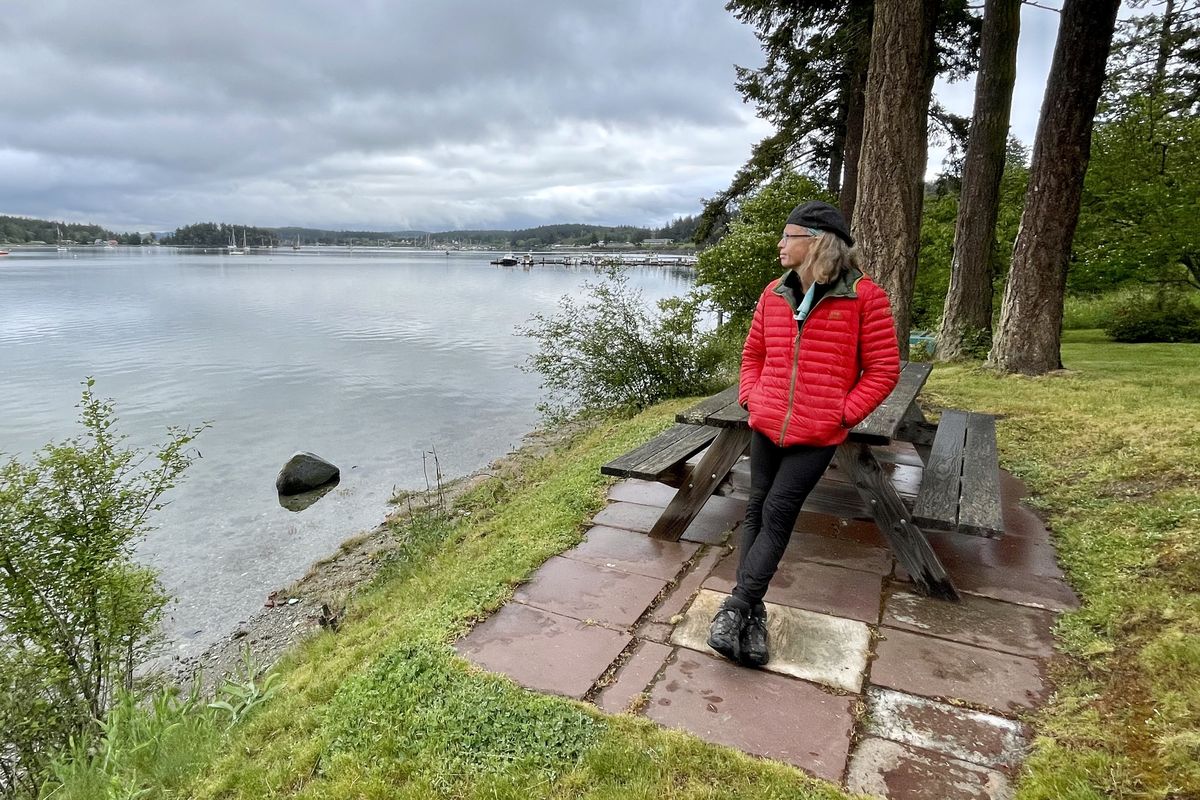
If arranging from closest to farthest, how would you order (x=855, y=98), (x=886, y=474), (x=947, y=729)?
(x=947, y=729), (x=886, y=474), (x=855, y=98)

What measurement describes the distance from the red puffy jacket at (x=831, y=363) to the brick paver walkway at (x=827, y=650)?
2.88 ft

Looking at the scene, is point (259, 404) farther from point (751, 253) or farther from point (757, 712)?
point (757, 712)

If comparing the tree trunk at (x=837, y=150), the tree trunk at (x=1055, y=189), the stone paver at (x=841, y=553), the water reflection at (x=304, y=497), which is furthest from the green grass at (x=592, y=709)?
the tree trunk at (x=837, y=150)

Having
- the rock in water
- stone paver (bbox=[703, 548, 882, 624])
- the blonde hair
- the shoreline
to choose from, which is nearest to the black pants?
stone paver (bbox=[703, 548, 882, 624])

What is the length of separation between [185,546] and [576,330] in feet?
19.8

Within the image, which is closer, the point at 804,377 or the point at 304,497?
the point at 804,377

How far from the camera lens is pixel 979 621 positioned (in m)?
2.81

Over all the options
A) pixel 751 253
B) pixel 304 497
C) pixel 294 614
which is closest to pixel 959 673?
pixel 294 614

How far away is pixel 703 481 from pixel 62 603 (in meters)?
4.27

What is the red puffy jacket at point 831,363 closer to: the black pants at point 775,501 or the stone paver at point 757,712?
the black pants at point 775,501

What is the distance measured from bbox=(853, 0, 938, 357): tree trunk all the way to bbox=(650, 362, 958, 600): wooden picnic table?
13.2 feet

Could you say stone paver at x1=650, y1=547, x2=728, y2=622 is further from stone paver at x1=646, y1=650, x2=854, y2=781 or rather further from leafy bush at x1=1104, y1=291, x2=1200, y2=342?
leafy bush at x1=1104, y1=291, x2=1200, y2=342

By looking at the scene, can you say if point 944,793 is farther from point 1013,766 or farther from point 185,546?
point 185,546

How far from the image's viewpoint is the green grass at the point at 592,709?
6.39 ft
